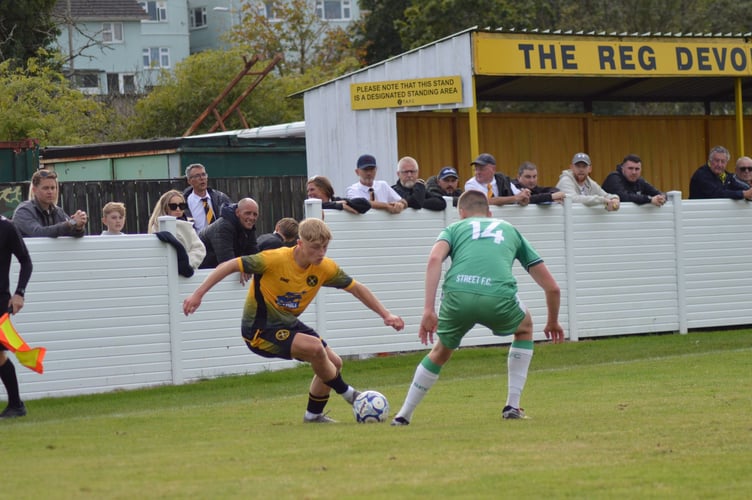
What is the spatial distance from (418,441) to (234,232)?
6391 millimetres

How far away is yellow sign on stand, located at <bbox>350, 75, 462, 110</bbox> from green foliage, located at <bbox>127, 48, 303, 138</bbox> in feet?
84.0

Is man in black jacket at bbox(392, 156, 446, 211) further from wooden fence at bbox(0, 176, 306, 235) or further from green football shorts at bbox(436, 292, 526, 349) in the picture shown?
wooden fence at bbox(0, 176, 306, 235)

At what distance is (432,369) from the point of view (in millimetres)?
9867

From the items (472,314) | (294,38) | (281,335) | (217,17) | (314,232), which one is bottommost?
(281,335)

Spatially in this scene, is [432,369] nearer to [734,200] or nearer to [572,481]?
[572,481]

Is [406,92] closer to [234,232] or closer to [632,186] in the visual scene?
[632,186]

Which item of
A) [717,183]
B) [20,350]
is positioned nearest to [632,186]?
[717,183]

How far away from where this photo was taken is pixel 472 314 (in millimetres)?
9672

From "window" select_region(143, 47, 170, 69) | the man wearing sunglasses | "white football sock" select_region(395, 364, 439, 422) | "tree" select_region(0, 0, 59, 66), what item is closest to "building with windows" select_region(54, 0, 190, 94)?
"window" select_region(143, 47, 170, 69)

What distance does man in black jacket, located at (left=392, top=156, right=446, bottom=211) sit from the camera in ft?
55.4

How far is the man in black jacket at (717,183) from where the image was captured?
19.2 meters

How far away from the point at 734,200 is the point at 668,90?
6200 millimetres

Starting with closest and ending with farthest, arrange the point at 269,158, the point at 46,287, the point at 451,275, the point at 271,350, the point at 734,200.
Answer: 1. the point at 451,275
2. the point at 271,350
3. the point at 46,287
4. the point at 734,200
5. the point at 269,158

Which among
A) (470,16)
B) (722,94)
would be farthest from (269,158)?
(470,16)
